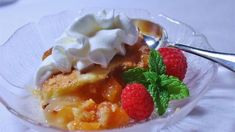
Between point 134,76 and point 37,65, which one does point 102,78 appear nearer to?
point 134,76

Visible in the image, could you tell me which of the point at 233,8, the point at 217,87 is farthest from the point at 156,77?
the point at 233,8

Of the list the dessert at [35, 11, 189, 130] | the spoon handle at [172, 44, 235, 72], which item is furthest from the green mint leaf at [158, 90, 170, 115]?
the spoon handle at [172, 44, 235, 72]

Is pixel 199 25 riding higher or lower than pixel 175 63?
lower

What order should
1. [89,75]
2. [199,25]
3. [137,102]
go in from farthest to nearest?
[199,25] → [89,75] → [137,102]

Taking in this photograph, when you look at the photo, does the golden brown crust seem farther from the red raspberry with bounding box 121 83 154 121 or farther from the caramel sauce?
the red raspberry with bounding box 121 83 154 121

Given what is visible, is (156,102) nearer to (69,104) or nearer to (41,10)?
(69,104)

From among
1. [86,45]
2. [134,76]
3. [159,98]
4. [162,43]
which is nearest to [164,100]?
[159,98]
